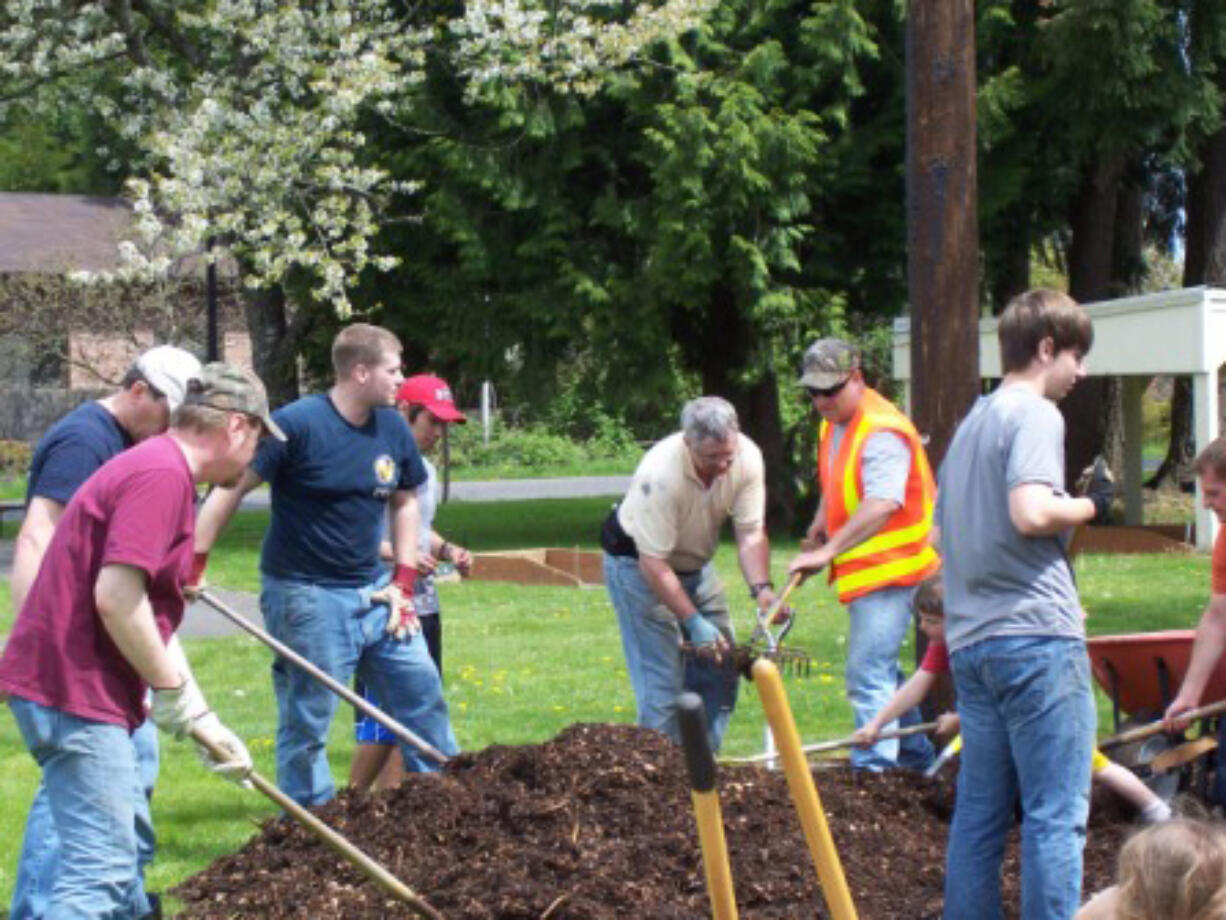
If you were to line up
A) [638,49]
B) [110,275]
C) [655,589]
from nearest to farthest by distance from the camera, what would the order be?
[655,589], [638,49], [110,275]

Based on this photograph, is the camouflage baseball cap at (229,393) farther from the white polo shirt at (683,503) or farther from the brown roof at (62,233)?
the brown roof at (62,233)

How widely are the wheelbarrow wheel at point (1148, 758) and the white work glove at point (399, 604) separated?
8.54 feet

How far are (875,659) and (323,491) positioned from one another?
2.13m

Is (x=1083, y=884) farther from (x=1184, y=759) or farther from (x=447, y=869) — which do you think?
(x=447, y=869)

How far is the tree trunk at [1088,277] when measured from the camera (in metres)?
23.4

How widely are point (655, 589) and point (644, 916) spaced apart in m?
1.84

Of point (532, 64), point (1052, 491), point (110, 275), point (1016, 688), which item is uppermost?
point (532, 64)

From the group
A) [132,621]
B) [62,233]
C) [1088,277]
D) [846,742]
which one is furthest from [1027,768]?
[62,233]

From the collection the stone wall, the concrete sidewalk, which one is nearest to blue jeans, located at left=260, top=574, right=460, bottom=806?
the concrete sidewalk

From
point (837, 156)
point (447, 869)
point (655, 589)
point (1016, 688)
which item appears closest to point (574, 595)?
point (837, 156)

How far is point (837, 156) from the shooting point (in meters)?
21.3

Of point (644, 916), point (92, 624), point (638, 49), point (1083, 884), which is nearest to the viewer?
point (92, 624)

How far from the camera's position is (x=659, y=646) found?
762 cm

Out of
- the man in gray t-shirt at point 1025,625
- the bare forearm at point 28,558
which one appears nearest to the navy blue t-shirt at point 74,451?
the bare forearm at point 28,558
